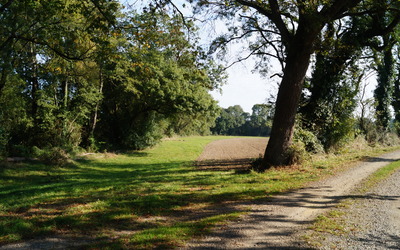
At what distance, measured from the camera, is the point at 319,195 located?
7219mm

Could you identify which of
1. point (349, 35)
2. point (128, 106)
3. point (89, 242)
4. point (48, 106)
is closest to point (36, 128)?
point (48, 106)

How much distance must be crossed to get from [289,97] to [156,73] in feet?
49.2

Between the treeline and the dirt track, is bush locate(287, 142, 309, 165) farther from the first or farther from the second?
the treeline

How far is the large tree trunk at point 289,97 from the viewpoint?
11.0 metres

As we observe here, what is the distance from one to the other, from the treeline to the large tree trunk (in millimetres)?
3831

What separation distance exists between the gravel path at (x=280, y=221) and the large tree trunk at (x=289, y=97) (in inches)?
128

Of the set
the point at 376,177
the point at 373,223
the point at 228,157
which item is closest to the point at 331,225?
the point at 373,223

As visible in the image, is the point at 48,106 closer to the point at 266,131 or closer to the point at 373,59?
the point at 373,59

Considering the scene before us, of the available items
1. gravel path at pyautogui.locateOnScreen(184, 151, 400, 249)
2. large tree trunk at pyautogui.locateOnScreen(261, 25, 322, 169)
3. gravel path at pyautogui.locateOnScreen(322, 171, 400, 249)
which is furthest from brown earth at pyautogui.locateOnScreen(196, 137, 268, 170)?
gravel path at pyautogui.locateOnScreen(322, 171, 400, 249)

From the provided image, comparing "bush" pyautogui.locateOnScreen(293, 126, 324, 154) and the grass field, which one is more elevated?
"bush" pyautogui.locateOnScreen(293, 126, 324, 154)

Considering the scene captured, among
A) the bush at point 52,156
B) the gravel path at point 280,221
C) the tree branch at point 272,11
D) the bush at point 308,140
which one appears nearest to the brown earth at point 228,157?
the bush at point 308,140

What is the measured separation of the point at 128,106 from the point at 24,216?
21.8m

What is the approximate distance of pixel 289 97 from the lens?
11.2 metres

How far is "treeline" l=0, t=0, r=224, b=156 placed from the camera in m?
10.4
